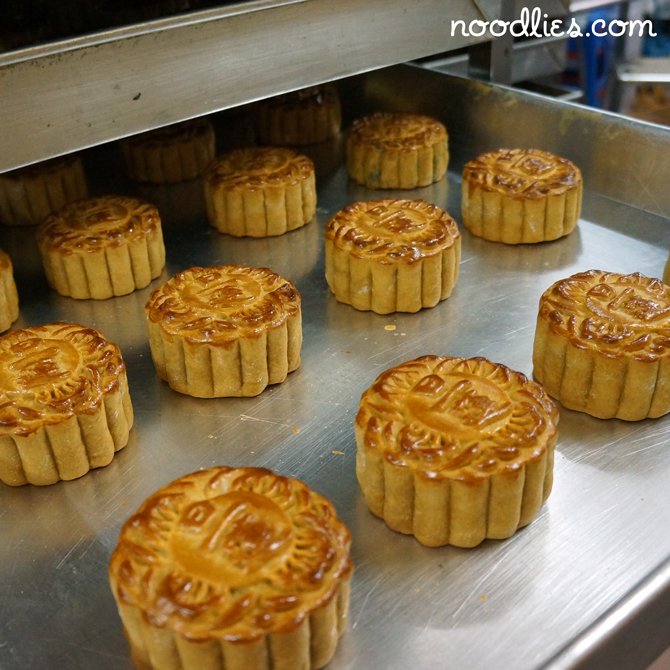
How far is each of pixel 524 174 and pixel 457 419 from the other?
1.23 metres

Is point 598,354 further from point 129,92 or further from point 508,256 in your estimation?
point 129,92

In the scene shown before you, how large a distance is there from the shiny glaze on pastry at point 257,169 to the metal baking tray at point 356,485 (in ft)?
0.57

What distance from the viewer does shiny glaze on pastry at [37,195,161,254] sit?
86.7 inches

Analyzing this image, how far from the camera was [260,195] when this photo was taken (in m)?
2.45

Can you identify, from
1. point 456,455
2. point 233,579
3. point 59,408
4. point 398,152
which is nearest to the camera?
point 233,579

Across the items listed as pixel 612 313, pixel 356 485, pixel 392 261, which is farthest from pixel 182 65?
pixel 612 313

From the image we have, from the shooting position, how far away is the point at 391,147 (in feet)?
8.85

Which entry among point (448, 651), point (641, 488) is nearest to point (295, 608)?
point (448, 651)

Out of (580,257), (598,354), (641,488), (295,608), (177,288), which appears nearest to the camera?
(295,608)

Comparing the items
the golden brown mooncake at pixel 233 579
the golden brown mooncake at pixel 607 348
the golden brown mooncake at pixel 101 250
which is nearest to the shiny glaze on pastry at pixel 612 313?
the golden brown mooncake at pixel 607 348

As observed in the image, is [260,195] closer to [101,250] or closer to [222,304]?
[101,250]

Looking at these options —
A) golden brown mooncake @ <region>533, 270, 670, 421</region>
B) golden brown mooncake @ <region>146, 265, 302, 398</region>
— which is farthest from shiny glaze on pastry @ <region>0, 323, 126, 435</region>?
golden brown mooncake @ <region>533, 270, 670, 421</region>

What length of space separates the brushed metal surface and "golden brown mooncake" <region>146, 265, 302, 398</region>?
16.5 inches

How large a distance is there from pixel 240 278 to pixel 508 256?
0.87 metres
